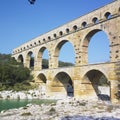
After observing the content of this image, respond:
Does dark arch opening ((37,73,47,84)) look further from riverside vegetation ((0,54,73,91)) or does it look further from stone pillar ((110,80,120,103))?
stone pillar ((110,80,120,103))

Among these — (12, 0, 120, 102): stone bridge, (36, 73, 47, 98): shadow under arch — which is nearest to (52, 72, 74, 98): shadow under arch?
(12, 0, 120, 102): stone bridge

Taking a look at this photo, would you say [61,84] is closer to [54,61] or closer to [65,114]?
[54,61]

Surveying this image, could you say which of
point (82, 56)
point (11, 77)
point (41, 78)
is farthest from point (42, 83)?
point (82, 56)

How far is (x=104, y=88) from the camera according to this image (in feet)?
164

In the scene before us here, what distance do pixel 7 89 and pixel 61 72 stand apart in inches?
386

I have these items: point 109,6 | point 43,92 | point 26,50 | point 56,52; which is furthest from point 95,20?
point 26,50

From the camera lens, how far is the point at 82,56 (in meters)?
38.5

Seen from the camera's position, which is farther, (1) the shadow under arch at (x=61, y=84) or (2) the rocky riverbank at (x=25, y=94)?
(1) the shadow under arch at (x=61, y=84)

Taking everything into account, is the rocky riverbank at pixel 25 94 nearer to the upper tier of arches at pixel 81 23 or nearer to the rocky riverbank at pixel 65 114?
the upper tier of arches at pixel 81 23

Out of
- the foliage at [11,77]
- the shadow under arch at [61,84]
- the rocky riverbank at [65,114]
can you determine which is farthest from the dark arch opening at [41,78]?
the rocky riverbank at [65,114]

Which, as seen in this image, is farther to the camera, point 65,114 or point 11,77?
point 11,77

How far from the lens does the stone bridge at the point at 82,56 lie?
3256 centimetres

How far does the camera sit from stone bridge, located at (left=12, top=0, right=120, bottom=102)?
3256 cm

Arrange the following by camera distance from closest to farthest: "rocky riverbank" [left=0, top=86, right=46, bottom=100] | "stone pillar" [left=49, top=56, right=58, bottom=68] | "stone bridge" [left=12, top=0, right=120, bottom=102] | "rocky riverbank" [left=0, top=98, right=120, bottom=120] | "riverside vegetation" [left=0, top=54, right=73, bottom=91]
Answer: "rocky riverbank" [left=0, top=98, right=120, bottom=120], "stone bridge" [left=12, top=0, right=120, bottom=102], "rocky riverbank" [left=0, top=86, right=46, bottom=100], "riverside vegetation" [left=0, top=54, right=73, bottom=91], "stone pillar" [left=49, top=56, right=58, bottom=68]
